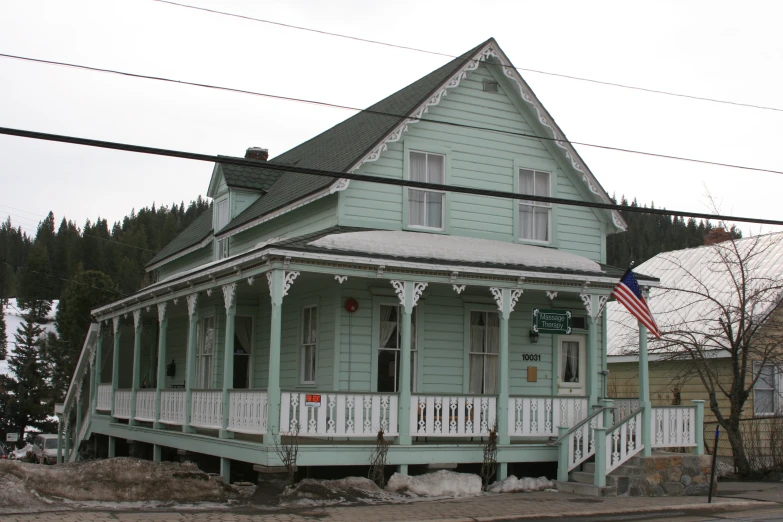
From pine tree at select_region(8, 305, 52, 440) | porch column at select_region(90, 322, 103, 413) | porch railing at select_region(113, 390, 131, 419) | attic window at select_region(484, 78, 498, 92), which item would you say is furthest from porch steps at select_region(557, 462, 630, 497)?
pine tree at select_region(8, 305, 52, 440)

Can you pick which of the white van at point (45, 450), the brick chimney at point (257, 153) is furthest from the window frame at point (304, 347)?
the white van at point (45, 450)

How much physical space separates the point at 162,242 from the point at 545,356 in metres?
119

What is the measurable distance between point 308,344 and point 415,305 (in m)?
2.80

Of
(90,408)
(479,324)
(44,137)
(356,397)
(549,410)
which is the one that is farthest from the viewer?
(90,408)

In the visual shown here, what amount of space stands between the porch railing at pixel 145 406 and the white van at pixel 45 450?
61.9 ft

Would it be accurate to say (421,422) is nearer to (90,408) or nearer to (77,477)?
(77,477)

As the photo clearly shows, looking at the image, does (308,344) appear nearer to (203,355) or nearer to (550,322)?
(550,322)

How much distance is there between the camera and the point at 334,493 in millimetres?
14570

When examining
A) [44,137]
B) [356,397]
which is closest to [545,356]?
[356,397]

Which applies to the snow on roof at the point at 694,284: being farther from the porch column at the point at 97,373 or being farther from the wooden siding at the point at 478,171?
the porch column at the point at 97,373

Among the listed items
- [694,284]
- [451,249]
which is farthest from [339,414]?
[694,284]

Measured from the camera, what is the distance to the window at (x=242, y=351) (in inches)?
880

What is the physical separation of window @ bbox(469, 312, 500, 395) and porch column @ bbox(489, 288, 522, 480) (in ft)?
8.56

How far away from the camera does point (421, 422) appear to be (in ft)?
53.7
